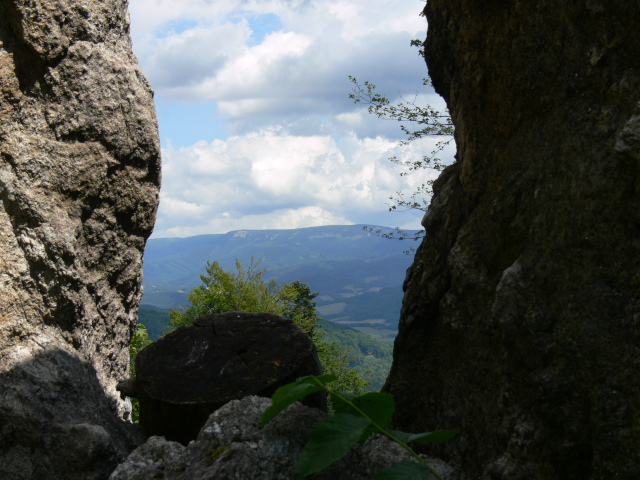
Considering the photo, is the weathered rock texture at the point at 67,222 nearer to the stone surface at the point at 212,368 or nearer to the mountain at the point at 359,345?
the stone surface at the point at 212,368

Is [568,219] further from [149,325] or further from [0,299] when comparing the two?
[149,325]

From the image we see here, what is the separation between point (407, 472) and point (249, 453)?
1.32m

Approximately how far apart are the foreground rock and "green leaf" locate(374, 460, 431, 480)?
37.7 inches

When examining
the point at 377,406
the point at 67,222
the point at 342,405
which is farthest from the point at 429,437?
the point at 67,222

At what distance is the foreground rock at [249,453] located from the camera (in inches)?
117

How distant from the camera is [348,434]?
7.12 ft

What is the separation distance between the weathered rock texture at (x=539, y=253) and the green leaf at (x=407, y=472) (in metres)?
1.09

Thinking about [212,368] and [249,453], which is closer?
[249,453]

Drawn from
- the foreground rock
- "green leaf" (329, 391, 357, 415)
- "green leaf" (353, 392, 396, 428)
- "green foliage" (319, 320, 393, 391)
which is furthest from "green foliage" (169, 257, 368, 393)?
"green foliage" (319, 320, 393, 391)

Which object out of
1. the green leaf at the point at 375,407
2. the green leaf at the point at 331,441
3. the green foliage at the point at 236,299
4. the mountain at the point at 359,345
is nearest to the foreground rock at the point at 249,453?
the green leaf at the point at 375,407

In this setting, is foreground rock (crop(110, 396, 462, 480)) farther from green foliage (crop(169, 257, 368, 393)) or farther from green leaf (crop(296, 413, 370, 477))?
green foliage (crop(169, 257, 368, 393))

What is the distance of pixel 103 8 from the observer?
20.0 ft

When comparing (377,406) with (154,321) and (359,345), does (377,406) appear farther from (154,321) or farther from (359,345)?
(359,345)

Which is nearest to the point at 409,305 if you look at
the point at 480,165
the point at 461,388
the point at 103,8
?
the point at 461,388
